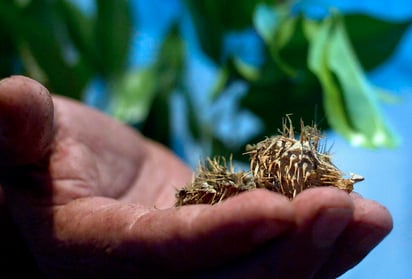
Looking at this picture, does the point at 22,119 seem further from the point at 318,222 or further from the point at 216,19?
the point at 216,19

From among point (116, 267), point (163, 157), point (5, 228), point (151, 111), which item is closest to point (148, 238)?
point (116, 267)

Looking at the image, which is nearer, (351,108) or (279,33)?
(351,108)

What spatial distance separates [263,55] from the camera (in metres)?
1.01

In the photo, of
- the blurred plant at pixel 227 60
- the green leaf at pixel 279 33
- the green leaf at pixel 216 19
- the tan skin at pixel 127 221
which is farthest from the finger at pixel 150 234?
the green leaf at pixel 216 19

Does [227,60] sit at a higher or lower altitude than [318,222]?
higher

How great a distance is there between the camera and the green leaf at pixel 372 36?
95 centimetres

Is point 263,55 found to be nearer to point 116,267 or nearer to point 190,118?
point 190,118

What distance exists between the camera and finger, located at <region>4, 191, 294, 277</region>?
1.27ft

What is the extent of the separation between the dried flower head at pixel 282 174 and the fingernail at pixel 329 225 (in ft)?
0.26

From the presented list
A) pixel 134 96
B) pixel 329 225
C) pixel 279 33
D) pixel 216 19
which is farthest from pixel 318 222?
pixel 134 96

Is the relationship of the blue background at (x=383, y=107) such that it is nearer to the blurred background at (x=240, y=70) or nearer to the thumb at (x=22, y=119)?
the blurred background at (x=240, y=70)

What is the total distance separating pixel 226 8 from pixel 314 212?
686 mm

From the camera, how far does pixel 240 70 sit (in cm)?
98

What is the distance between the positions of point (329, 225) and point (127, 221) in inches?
6.1
